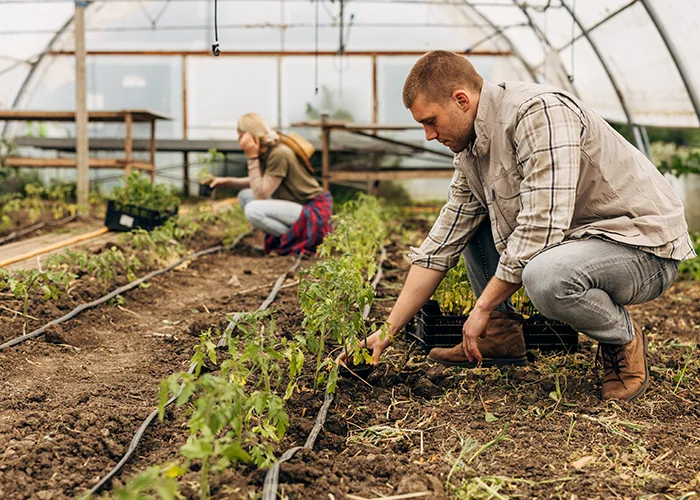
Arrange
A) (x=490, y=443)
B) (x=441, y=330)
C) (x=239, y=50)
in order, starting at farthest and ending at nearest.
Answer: (x=239, y=50) → (x=441, y=330) → (x=490, y=443)

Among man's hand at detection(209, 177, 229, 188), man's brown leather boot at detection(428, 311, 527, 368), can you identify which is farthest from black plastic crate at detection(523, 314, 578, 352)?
man's hand at detection(209, 177, 229, 188)

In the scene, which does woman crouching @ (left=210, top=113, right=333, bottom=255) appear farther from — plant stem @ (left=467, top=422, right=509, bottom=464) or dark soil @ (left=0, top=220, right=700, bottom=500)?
plant stem @ (left=467, top=422, right=509, bottom=464)

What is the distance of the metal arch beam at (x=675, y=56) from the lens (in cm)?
655

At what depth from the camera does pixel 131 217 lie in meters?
6.54

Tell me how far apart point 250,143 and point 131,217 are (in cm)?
149

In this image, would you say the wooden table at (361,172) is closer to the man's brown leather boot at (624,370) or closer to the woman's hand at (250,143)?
the woman's hand at (250,143)

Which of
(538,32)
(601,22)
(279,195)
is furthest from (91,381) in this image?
(538,32)

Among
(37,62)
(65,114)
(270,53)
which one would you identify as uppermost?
(270,53)

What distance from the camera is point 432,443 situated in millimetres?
2412

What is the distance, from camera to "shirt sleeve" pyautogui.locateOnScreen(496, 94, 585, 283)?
2.40 metres

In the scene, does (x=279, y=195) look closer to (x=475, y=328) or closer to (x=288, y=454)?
(x=475, y=328)

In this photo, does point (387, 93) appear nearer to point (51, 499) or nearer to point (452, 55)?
point (452, 55)

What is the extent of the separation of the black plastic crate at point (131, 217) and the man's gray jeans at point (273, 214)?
1.10 m

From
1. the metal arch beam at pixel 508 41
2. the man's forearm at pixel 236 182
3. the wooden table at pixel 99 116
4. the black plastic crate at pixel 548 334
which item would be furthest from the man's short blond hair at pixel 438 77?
the metal arch beam at pixel 508 41
